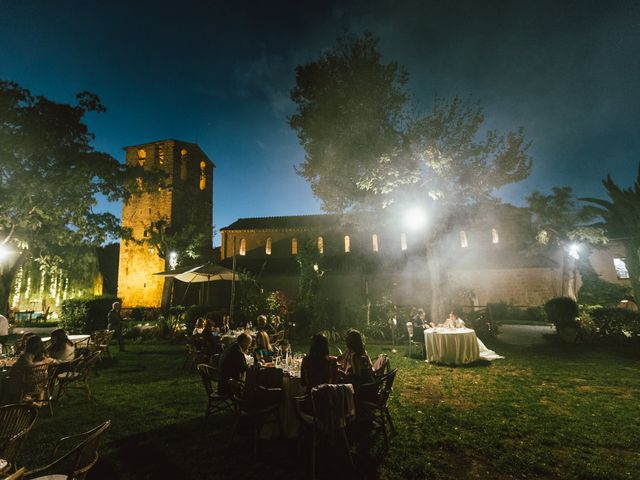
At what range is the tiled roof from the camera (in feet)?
89.6

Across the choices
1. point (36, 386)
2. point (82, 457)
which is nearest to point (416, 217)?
point (36, 386)

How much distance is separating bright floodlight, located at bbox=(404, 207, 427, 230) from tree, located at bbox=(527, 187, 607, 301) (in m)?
7.44

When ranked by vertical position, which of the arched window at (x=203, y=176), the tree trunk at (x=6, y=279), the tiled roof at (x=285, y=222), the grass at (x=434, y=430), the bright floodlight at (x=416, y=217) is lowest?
the grass at (x=434, y=430)

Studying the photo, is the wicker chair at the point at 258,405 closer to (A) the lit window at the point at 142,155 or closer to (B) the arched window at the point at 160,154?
(B) the arched window at the point at 160,154

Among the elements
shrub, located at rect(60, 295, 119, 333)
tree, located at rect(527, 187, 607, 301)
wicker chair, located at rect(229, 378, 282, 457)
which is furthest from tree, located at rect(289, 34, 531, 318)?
shrub, located at rect(60, 295, 119, 333)

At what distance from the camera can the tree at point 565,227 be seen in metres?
15.6

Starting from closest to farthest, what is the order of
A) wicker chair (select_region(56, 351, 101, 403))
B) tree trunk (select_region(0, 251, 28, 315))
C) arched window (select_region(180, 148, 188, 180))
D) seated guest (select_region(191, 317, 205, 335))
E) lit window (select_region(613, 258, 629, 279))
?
1. wicker chair (select_region(56, 351, 101, 403))
2. seated guest (select_region(191, 317, 205, 335))
3. tree trunk (select_region(0, 251, 28, 315))
4. lit window (select_region(613, 258, 629, 279))
5. arched window (select_region(180, 148, 188, 180))

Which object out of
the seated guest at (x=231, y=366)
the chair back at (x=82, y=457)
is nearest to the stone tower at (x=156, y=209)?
the seated guest at (x=231, y=366)

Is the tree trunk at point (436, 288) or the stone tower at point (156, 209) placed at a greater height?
the stone tower at point (156, 209)

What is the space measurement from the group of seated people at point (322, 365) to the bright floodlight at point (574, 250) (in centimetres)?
1942

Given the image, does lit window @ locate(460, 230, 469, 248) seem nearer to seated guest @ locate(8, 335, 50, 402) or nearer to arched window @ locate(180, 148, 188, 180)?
arched window @ locate(180, 148, 188, 180)

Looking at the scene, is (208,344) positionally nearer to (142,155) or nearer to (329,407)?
(329,407)

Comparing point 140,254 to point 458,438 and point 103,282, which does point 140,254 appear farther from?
point 458,438

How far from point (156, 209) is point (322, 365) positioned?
25899 millimetres
